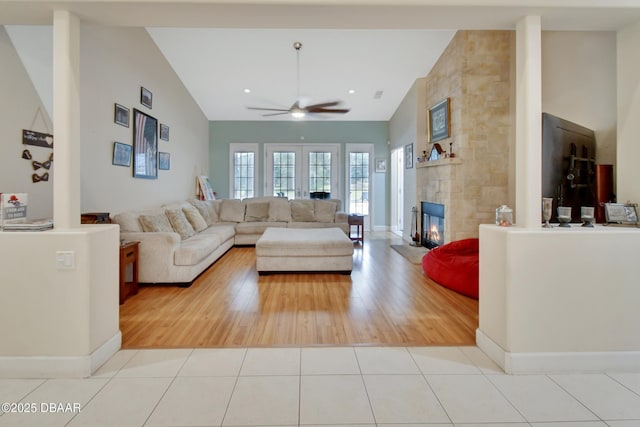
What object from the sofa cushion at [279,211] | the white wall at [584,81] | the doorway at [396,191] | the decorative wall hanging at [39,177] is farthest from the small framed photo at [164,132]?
the white wall at [584,81]

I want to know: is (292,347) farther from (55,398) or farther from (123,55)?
(123,55)

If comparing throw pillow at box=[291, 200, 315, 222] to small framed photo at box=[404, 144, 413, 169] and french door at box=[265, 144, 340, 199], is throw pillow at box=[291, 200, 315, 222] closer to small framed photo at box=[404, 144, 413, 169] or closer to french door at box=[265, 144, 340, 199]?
french door at box=[265, 144, 340, 199]

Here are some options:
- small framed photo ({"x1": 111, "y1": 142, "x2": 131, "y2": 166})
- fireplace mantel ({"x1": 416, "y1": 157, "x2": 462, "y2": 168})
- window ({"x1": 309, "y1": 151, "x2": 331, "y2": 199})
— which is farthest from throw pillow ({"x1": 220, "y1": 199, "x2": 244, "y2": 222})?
fireplace mantel ({"x1": 416, "y1": 157, "x2": 462, "y2": 168})

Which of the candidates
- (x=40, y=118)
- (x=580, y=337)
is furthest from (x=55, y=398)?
(x=580, y=337)

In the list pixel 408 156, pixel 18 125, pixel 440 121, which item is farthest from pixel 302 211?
pixel 18 125

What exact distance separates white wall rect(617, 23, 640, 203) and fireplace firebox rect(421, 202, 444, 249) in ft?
10.0

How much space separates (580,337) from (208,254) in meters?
4.15

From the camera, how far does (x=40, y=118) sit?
3.23 m

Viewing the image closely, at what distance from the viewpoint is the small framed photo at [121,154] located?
14.5 feet

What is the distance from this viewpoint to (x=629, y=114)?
2.52 meters

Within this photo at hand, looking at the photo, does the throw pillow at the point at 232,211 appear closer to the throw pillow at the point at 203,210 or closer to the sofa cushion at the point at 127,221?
the throw pillow at the point at 203,210

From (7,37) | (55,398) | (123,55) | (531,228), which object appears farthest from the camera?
(123,55)

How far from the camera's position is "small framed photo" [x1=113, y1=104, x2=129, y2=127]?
446 centimetres

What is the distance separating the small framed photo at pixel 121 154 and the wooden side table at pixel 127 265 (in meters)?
1.22
